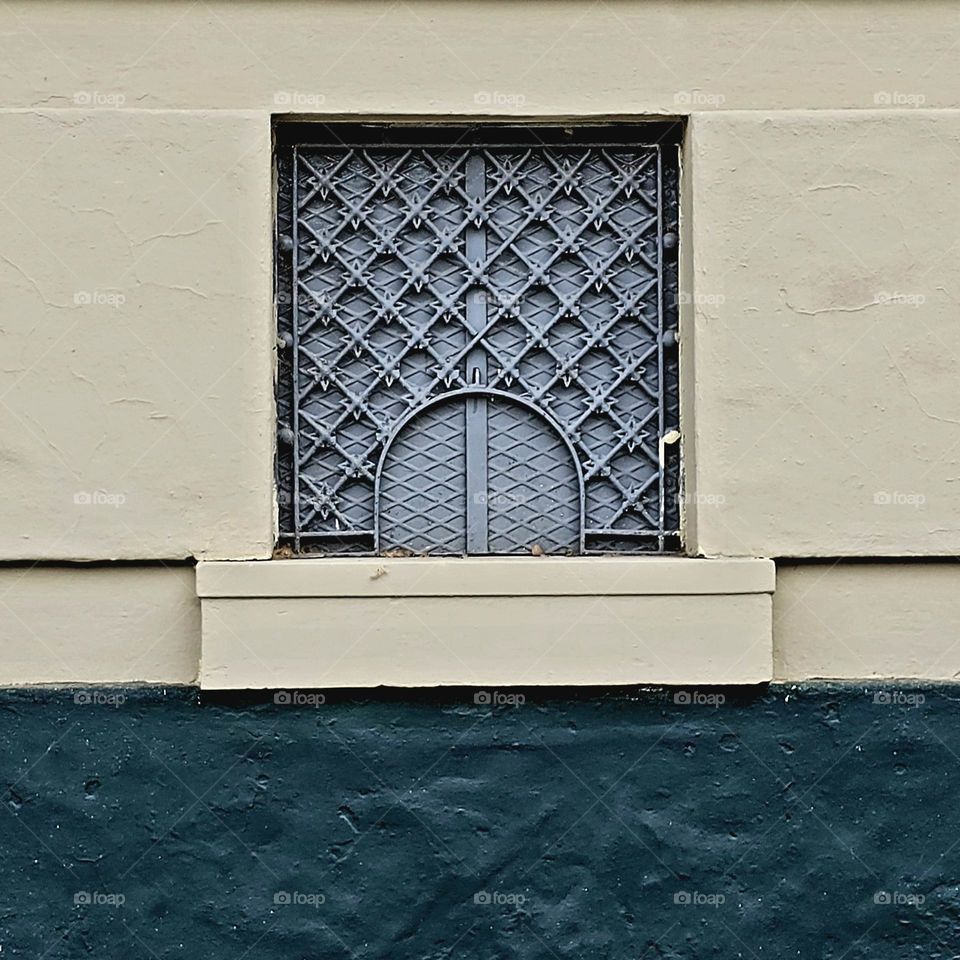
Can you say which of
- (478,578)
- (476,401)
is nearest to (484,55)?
(476,401)

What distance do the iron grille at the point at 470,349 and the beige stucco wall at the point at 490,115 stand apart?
158mm

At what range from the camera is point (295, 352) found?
377 cm

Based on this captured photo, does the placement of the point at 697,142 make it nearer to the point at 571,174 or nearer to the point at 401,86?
the point at 571,174

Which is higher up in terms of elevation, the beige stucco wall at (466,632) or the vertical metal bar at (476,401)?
the vertical metal bar at (476,401)

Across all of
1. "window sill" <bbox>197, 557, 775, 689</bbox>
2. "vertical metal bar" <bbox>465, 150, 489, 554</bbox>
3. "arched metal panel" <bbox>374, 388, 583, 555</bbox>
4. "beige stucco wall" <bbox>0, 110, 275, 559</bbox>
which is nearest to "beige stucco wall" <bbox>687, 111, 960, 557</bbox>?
"window sill" <bbox>197, 557, 775, 689</bbox>

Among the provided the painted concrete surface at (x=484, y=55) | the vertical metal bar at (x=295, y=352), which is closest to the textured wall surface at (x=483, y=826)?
the vertical metal bar at (x=295, y=352)

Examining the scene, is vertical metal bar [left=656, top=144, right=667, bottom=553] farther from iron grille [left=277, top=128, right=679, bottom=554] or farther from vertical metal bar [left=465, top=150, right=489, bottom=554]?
vertical metal bar [left=465, top=150, right=489, bottom=554]

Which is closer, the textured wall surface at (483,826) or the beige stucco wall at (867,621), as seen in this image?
the textured wall surface at (483,826)

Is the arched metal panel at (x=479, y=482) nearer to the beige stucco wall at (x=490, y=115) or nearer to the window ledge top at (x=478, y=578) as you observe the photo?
the window ledge top at (x=478, y=578)

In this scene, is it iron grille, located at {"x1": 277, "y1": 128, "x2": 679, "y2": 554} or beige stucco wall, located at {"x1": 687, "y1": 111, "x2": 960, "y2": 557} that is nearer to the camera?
beige stucco wall, located at {"x1": 687, "y1": 111, "x2": 960, "y2": 557}

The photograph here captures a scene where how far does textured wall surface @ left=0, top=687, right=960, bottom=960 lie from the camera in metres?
3.54

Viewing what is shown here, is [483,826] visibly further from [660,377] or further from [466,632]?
[660,377]

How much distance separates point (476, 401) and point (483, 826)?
1297mm

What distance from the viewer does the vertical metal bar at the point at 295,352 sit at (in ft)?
12.4
